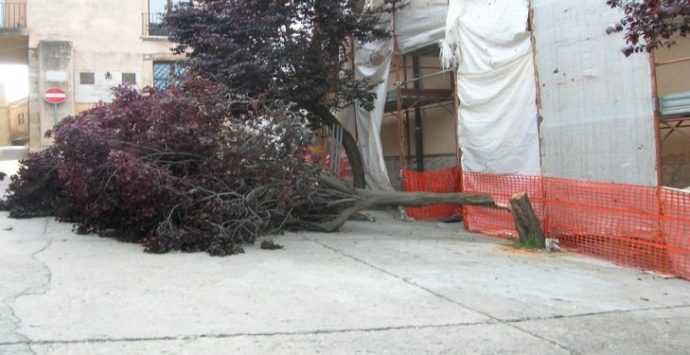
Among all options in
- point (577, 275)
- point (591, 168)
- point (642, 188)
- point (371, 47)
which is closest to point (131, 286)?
point (577, 275)

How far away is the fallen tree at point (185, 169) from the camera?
8.06m

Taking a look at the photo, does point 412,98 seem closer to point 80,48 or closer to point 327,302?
point 327,302

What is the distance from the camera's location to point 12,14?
22234mm

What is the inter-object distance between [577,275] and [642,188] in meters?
1.69

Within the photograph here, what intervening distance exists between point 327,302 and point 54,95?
19300 mm

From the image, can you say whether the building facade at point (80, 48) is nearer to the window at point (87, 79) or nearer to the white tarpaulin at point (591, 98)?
the window at point (87, 79)

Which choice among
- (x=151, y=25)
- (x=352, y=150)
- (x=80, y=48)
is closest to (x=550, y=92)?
(x=352, y=150)

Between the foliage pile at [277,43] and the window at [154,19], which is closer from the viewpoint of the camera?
the foliage pile at [277,43]

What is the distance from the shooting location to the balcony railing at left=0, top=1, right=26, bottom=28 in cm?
2214

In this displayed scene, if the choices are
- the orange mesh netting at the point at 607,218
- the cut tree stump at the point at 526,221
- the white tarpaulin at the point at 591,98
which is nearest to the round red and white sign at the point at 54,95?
the orange mesh netting at the point at 607,218

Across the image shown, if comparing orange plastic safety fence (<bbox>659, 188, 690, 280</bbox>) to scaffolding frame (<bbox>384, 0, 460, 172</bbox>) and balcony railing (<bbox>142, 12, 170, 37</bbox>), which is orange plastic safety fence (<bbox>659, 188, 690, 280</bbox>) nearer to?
scaffolding frame (<bbox>384, 0, 460, 172</bbox>)

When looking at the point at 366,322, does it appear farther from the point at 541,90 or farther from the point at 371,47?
the point at 371,47

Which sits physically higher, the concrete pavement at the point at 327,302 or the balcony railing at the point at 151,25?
the balcony railing at the point at 151,25

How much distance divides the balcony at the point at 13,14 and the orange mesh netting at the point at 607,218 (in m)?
18.5
